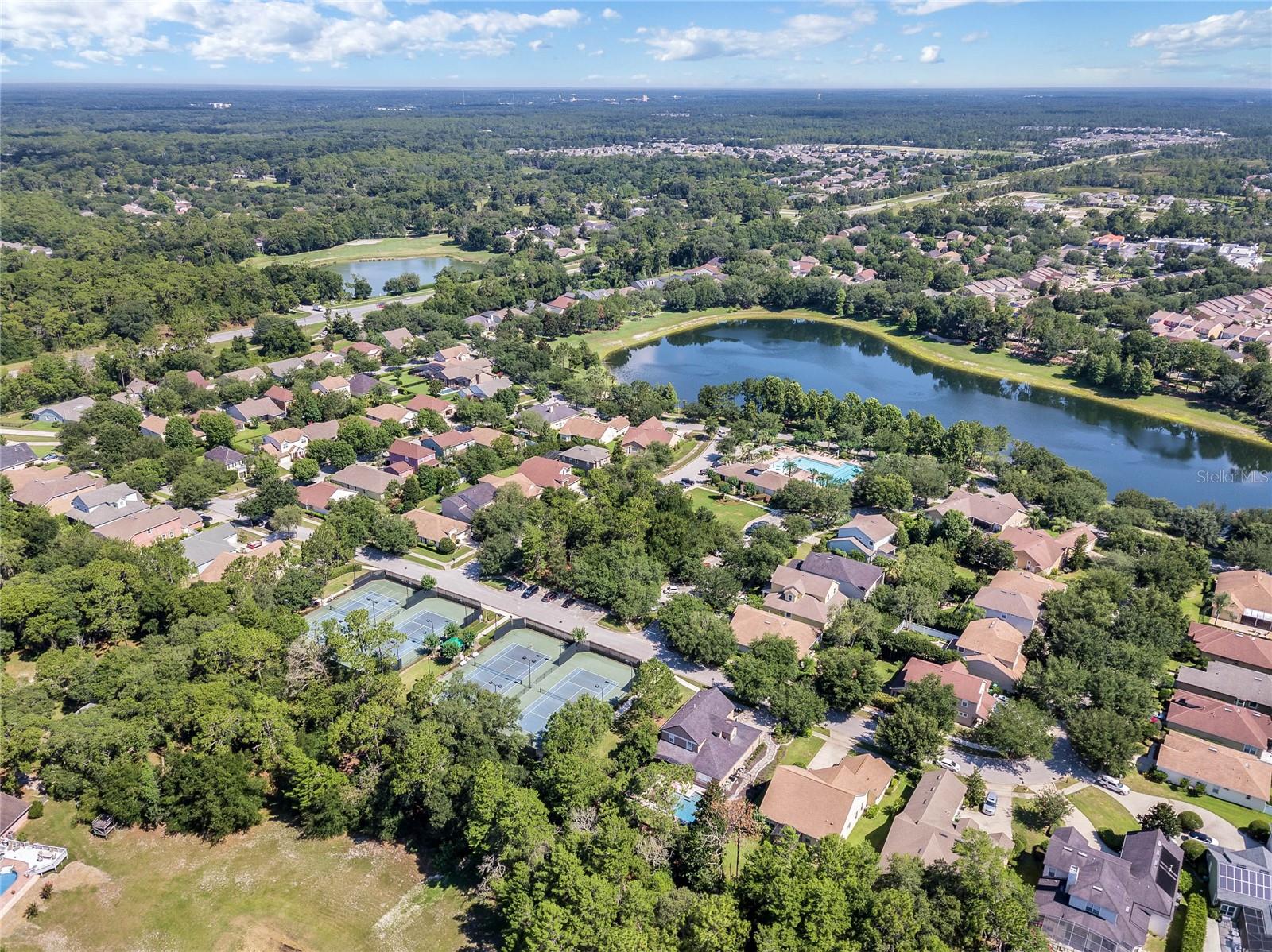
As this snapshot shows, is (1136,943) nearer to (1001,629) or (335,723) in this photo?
(1001,629)

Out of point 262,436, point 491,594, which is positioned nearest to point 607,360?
point 262,436

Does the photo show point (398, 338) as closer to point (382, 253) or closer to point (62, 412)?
point (62, 412)

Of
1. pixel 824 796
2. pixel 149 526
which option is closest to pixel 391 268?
pixel 149 526

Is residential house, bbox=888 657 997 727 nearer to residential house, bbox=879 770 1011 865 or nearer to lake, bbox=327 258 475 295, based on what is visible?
residential house, bbox=879 770 1011 865

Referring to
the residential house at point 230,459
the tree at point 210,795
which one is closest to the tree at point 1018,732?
the tree at point 210,795

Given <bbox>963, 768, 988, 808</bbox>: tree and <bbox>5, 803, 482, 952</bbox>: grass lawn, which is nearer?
<bbox>5, 803, 482, 952</bbox>: grass lawn

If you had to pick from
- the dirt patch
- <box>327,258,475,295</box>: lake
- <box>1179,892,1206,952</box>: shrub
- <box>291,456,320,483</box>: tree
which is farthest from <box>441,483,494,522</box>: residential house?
<box>327,258,475,295</box>: lake

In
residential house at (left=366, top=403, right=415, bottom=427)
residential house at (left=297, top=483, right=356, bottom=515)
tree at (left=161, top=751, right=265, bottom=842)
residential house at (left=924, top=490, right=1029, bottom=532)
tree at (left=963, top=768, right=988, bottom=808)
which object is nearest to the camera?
tree at (left=161, top=751, right=265, bottom=842)
